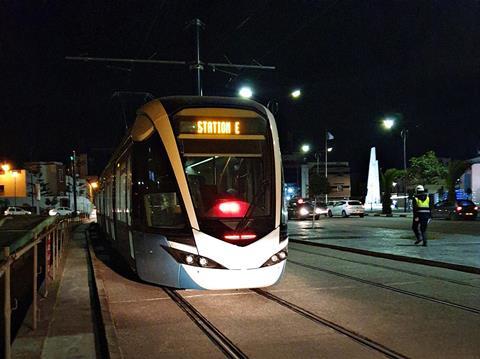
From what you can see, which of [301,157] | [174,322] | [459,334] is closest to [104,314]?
[174,322]

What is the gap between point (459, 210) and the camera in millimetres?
35406

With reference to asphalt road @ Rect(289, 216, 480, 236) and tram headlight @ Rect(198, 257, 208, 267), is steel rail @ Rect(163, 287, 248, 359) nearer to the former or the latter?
tram headlight @ Rect(198, 257, 208, 267)

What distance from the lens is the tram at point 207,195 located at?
A: 8.43m

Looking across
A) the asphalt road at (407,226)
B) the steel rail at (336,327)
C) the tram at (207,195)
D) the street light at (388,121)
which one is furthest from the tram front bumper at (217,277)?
the street light at (388,121)

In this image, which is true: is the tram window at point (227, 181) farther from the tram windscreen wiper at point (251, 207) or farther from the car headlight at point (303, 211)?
the car headlight at point (303, 211)

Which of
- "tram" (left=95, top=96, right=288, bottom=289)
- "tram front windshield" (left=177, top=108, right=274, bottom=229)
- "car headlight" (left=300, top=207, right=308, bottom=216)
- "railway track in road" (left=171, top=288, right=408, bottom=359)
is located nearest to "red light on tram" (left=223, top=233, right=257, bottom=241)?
"tram" (left=95, top=96, right=288, bottom=289)

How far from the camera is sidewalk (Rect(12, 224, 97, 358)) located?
20.5 ft

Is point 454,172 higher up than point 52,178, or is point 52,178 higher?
point 52,178

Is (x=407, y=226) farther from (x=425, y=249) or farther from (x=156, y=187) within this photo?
(x=156, y=187)

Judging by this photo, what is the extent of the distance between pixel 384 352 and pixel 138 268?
16.3ft

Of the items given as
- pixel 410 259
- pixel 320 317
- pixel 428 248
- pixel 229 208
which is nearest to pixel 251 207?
pixel 229 208

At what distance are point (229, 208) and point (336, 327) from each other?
2687 mm

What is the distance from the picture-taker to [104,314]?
25.9ft

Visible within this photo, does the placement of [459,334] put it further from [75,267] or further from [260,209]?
[75,267]
